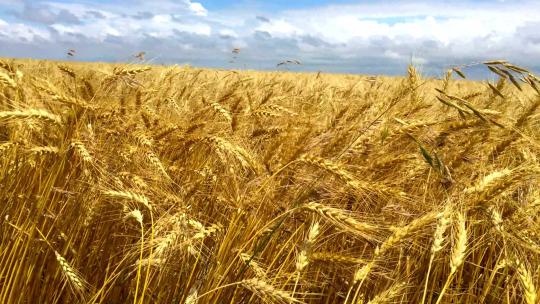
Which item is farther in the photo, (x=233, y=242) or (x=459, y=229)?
(x=233, y=242)

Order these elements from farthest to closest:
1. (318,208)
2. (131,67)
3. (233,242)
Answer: (131,67) → (233,242) → (318,208)

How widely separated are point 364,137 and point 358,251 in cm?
42

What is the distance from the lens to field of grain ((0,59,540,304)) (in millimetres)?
1452

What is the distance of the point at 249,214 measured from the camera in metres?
1.54

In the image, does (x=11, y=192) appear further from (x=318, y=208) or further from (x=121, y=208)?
(x=318, y=208)

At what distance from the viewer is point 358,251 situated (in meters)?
1.85

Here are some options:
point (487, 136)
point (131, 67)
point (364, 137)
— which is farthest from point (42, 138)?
point (487, 136)

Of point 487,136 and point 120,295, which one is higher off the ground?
point 487,136

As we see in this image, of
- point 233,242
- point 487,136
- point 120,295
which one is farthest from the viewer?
point 487,136

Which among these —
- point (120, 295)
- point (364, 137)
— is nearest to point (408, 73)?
point (364, 137)

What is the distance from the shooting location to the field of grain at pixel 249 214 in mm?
1452

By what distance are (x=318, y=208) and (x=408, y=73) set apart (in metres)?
1.51

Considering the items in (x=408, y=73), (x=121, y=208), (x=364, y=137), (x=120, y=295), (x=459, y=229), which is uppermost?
(x=408, y=73)

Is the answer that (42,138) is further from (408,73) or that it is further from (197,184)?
(408,73)
